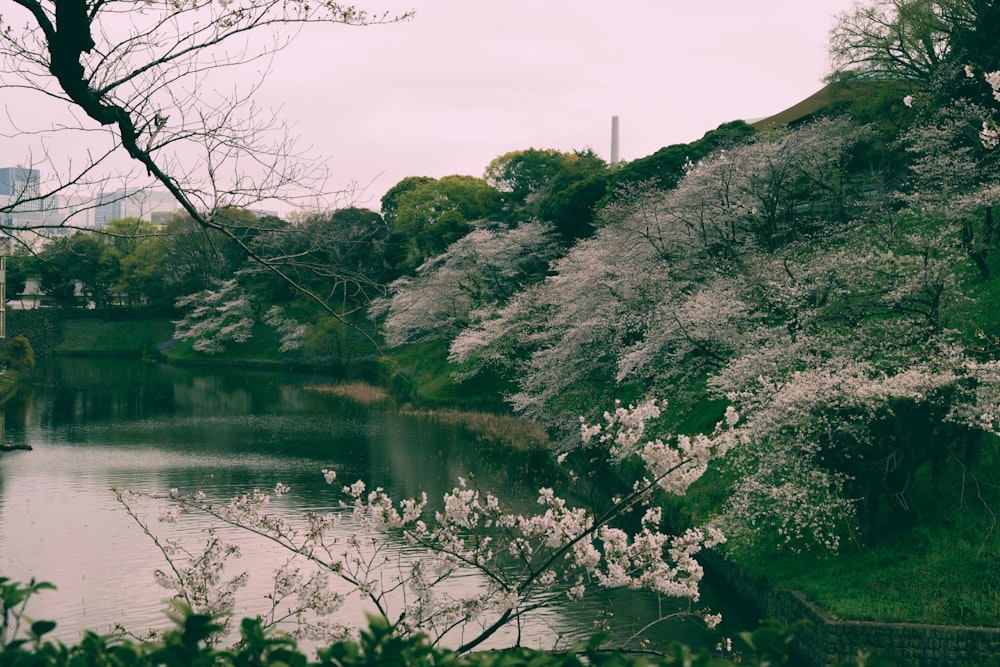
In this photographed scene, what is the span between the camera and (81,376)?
172 feet

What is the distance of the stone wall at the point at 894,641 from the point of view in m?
11.1

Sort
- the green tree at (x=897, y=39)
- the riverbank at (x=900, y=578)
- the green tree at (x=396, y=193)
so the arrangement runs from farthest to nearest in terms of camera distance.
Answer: the green tree at (x=396, y=193), the green tree at (x=897, y=39), the riverbank at (x=900, y=578)

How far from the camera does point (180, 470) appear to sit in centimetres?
2531

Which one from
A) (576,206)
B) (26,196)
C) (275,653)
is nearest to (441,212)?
(576,206)

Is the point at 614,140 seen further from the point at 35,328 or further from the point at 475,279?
the point at 35,328

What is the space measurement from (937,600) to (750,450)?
4410 millimetres

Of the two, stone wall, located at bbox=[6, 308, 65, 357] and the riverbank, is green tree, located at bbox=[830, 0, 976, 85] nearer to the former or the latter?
the riverbank

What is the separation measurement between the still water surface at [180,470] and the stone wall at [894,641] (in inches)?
77.0

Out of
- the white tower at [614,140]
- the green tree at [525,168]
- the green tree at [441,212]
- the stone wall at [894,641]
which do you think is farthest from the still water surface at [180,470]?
the white tower at [614,140]

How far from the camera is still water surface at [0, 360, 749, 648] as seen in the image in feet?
47.5

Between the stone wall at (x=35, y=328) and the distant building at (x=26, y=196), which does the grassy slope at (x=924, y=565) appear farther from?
the stone wall at (x=35, y=328)

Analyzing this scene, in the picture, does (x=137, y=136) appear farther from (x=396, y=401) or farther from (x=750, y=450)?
(x=396, y=401)

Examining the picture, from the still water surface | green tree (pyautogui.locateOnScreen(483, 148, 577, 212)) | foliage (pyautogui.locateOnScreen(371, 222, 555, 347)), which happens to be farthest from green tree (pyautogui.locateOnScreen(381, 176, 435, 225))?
the still water surface

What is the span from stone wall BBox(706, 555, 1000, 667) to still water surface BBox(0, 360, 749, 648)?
1955 mm
